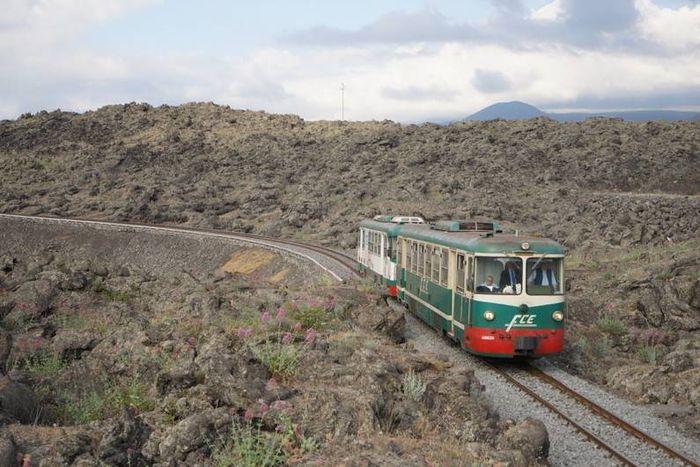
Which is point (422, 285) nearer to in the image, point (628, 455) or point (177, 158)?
point (628, 455)

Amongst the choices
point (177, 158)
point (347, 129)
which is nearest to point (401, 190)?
point (347, 129)

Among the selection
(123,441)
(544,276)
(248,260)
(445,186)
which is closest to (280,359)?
(123,441)

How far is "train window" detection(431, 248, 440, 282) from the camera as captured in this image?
20.3 meters

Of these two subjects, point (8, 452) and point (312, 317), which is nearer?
point (8, 452)

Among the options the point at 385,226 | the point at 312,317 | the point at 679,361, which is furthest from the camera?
the point at 385,226

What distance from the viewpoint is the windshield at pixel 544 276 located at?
17.0 m

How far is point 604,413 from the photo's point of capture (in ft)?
44.0

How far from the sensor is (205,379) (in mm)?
10242

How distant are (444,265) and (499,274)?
279cm

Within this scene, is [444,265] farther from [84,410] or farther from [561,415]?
[84,410]

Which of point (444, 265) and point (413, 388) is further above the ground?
point (444, 265)

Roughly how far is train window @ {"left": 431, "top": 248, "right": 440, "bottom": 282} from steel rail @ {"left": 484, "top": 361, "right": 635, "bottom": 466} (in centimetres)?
334

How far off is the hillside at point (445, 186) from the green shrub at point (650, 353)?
61mm

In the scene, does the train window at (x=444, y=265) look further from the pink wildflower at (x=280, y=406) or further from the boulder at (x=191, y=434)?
Result: the boulder at (x=191, y=434)
